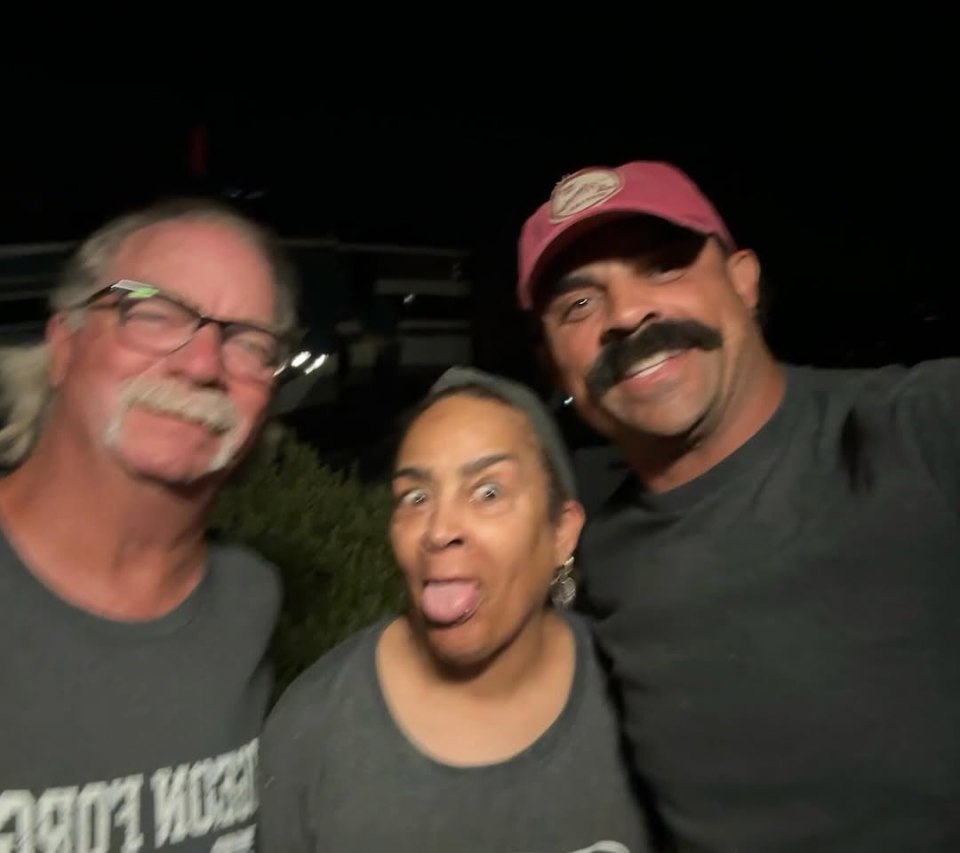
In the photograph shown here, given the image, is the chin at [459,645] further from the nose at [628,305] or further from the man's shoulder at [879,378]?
the man's shoulder at [879,378]

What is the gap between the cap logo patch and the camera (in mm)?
1475

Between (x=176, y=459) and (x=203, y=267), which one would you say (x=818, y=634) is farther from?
(x=203, y=267)

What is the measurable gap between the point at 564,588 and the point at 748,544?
47 cm

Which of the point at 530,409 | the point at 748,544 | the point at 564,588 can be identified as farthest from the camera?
the point at 564,588

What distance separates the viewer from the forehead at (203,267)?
146 cm

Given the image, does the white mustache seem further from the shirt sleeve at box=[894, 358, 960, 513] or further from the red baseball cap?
the shirt sleeve at box=[894, 358, 960, 513]

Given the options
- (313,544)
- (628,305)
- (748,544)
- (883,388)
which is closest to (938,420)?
(883,388)

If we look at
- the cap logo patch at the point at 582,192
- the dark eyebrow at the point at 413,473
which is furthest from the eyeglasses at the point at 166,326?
the cap logo patch at the point at 582,192

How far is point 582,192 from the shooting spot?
4.92 feet

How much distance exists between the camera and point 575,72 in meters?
3.49

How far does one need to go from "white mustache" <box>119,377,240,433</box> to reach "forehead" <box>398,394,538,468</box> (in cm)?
29

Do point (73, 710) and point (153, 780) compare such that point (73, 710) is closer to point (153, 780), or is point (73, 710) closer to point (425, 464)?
point (153, 780)

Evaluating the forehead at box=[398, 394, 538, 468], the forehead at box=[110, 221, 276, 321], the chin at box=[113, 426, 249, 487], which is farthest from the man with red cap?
the chin at box=[113, 426, 249, 487]

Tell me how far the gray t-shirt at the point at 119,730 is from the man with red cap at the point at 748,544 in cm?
59
